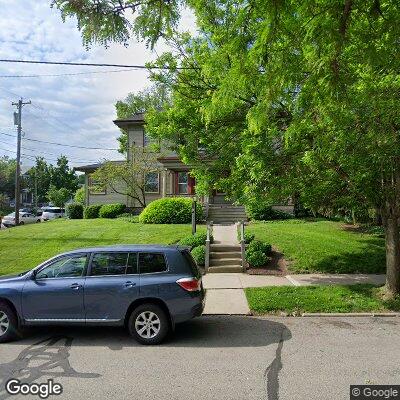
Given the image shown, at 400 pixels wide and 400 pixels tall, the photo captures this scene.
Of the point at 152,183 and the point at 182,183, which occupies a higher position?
the point at 152,183

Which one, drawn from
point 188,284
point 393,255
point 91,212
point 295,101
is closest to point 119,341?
point 188,284

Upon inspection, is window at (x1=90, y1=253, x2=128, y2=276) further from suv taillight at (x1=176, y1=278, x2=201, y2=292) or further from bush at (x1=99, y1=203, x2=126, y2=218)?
bush at (x1=99, y1=203, x2=126, y2=218)

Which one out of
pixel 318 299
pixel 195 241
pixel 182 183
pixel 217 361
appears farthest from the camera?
pixel 182 183

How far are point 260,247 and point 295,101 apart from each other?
26.0ft

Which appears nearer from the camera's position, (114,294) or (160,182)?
(114,294)

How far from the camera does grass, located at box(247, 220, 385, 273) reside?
549 inches

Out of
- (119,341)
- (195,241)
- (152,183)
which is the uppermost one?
(152,183)

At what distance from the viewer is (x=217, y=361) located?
20.9 feet

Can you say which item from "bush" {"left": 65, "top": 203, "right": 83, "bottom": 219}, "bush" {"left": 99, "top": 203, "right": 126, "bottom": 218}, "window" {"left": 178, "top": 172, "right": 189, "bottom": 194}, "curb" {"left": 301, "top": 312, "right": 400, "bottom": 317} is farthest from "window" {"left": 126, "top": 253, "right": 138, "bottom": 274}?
"bush" {"left": 65, "top": 203, "right": 83, "bottom": 219}

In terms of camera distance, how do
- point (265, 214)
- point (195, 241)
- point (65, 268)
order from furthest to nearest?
point (265, 214), point (195, 241), point (65, 268)

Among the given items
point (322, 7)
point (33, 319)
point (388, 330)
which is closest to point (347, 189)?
point (388, 330)

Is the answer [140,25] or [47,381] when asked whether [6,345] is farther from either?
[140,25]

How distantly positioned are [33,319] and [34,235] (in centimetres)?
1394

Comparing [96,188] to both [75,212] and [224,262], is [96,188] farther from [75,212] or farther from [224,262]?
[224,262]
